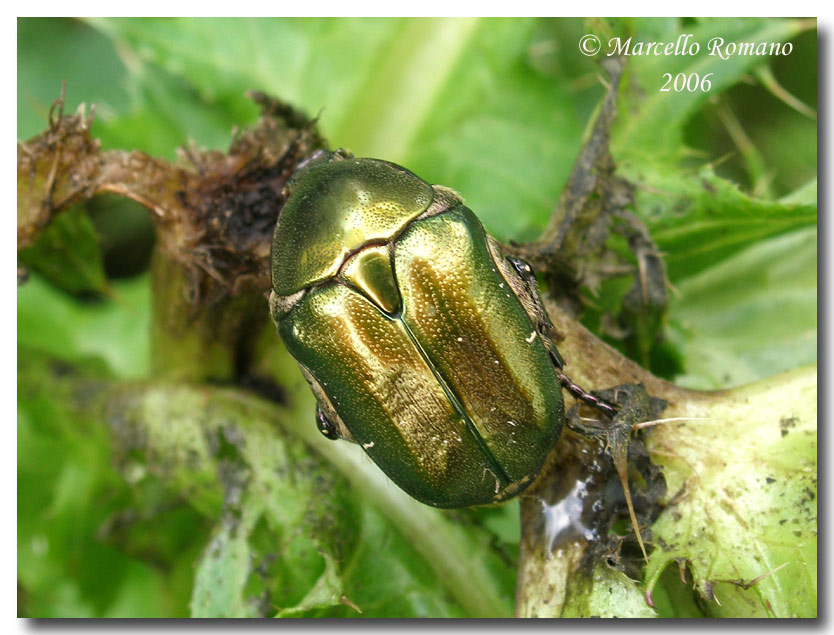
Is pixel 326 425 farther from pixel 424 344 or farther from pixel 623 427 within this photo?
pixel 623 427

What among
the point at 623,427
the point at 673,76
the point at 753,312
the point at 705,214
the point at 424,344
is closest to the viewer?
the point at 623,427

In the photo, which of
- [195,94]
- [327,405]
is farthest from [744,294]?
[195,94]

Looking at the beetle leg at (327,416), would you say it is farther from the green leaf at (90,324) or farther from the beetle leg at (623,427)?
the green leaf at (90,324)

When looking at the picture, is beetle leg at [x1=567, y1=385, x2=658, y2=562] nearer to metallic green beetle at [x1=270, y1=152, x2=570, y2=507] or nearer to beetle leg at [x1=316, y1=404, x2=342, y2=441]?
metallic green beetle at [x1=270, y1=152, x2=570, y2=507]

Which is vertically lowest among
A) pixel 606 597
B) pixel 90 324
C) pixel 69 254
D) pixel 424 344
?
pixel 606 597

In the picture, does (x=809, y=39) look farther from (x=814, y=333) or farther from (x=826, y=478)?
(x=826, y=478)

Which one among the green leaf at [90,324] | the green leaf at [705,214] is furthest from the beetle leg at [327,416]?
the green leaf at [90,324]

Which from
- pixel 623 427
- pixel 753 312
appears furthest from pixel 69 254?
pixel 753 312

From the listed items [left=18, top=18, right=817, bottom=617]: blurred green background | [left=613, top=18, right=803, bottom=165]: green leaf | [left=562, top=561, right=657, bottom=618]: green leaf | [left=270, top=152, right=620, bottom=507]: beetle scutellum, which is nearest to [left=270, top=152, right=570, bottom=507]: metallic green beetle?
[left=270, top=152, right=620, bottom=507]: beetle scutellum
